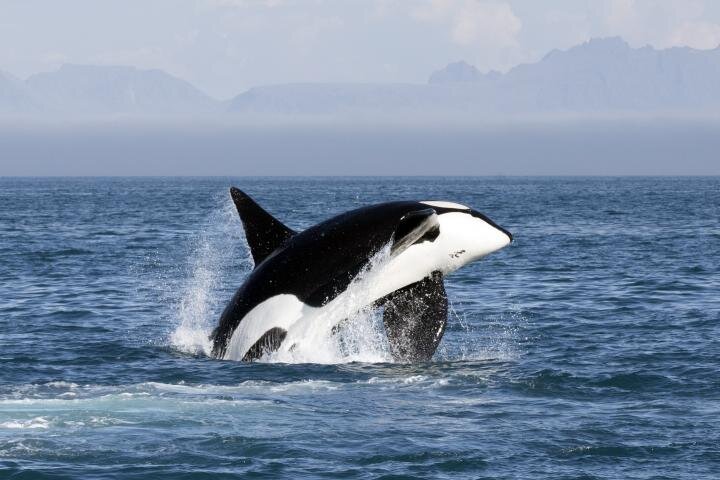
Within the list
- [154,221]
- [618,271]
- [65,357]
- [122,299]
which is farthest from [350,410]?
[154,221]

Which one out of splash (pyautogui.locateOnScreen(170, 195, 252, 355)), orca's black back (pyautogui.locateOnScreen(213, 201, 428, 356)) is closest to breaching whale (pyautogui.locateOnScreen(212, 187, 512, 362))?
orca's black back (pyautogui.locateOnScreen(213, 201, 428, 356))

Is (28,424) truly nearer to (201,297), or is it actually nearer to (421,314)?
(421,314)

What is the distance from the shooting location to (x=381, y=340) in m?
19.4

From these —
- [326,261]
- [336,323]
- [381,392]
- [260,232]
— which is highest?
[260,232]

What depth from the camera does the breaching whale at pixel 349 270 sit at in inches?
656

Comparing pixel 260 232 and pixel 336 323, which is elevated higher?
pixel 260 232

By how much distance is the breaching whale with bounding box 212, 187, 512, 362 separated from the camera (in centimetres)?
1667

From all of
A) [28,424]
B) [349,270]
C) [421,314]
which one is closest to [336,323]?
[349,270]

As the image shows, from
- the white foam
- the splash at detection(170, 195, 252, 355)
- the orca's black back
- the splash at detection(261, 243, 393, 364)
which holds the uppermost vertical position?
the orca's black back

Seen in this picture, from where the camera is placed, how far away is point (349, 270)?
16.8 meters

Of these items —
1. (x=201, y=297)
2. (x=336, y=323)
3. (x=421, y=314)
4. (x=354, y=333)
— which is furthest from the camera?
(x=201, y=297)

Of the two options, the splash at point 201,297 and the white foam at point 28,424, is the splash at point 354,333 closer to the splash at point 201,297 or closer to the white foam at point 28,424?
the splash at point 201,297

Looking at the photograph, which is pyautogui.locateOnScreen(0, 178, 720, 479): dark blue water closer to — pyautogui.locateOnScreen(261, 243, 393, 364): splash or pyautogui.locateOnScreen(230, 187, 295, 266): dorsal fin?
pyautogui.locateOnScreen(261, 243, 393, 364): splash

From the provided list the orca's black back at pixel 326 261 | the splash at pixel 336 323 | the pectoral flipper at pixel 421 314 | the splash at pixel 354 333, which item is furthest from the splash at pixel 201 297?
the pectoral flipper at pixel 421 314
